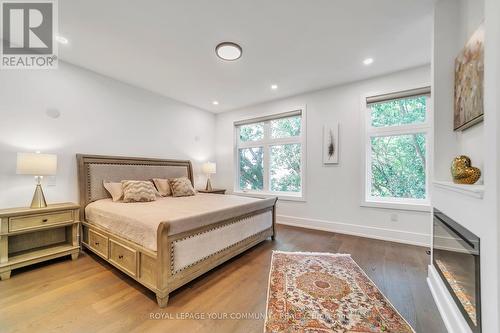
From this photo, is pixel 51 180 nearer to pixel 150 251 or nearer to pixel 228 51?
pixel 150 251

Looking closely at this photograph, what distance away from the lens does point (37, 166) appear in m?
2.23

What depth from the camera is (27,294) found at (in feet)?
5.90

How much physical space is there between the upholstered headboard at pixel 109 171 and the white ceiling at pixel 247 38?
4.53ft

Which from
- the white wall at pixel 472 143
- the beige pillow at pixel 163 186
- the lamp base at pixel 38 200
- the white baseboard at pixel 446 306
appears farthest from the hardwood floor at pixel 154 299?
the beige pillow at pixel 163 186

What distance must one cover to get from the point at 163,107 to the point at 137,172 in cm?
146

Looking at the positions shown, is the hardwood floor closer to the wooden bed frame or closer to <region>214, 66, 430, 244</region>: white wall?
the wooden bed frame

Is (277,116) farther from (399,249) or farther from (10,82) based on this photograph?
(10,82)

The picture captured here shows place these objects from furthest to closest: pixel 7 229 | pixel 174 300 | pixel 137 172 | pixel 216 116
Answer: pixel 216 116 < pixel 137 172 < pixel 7 229 < pixel 174 300

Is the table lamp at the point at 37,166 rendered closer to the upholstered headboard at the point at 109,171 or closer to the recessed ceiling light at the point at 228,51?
the upholstered headboard at the point at 109,171

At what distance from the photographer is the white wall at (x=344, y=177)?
3.03m

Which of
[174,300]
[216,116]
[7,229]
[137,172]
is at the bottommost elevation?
[174,300]

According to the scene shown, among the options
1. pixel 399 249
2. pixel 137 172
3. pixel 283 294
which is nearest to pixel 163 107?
pixel 137 172

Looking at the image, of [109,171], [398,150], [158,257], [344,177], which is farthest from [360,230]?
[109,171]

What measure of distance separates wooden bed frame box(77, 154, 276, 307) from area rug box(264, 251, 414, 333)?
65 cm
